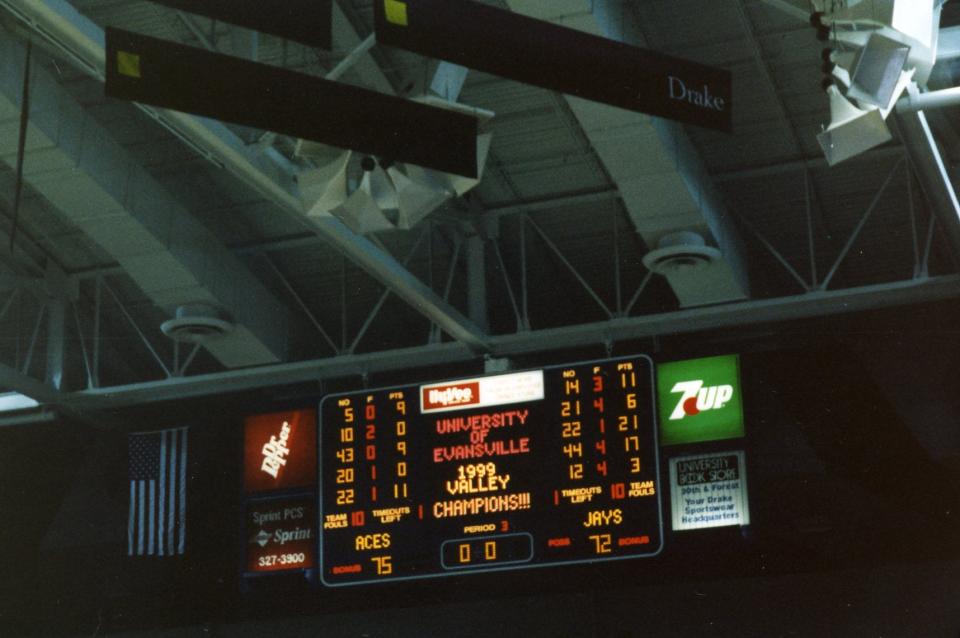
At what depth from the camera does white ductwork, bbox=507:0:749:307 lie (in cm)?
972

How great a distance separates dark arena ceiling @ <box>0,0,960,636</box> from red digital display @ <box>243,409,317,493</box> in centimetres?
17

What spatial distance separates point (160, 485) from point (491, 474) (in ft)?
12.4

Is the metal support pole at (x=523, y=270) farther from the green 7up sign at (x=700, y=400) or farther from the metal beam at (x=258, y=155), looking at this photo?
the green 7up sign at (x=700, y=400)

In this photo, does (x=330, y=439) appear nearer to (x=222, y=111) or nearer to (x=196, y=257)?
(x=196, y=257)

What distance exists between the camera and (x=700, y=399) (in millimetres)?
11336

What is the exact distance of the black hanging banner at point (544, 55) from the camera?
6023 millimetres

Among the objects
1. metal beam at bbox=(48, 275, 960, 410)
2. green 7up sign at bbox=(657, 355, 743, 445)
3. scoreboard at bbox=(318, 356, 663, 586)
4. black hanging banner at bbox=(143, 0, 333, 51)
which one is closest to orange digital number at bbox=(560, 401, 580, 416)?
scoreboard at bbox=(318, 356, 663, 586)

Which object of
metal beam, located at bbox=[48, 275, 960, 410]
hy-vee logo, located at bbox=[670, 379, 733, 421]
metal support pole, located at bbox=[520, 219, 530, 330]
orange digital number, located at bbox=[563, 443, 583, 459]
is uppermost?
metal support pole, located at bbox=[520, 219, 530, 330]

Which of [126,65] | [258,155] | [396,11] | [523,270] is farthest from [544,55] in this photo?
[523,270]

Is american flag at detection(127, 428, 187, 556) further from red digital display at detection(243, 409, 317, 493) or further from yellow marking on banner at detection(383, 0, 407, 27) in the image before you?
yellow marking on banner at detection(383, 0, 407, 27)

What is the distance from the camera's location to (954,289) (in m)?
12.1

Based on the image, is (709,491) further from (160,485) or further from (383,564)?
(160,485)

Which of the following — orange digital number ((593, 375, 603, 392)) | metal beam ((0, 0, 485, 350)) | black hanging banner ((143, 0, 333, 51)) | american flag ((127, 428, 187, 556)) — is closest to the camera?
black hanging banner ((143, 0, 333, 51))

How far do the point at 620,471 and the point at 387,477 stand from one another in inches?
71.4
